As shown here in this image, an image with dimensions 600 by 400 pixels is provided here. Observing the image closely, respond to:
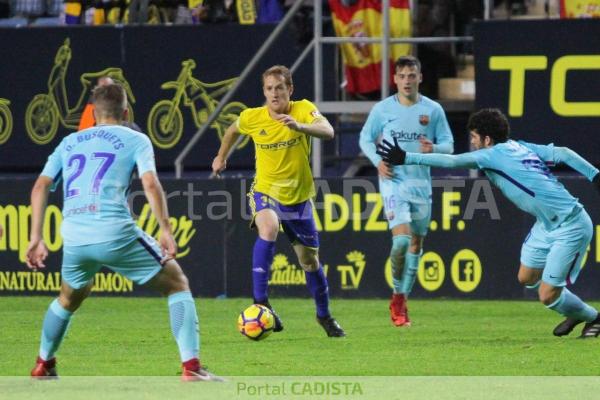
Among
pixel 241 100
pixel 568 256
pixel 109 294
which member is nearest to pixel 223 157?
pixel 568 256

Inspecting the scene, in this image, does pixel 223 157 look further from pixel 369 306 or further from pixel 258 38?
pixel 258 38

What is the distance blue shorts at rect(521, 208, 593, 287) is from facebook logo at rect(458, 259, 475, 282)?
421 cm

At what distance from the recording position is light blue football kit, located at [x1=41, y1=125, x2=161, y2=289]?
8.71 metres

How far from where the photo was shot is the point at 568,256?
1169 centimetres

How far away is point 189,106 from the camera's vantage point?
18875mm

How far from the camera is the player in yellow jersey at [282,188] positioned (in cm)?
1209

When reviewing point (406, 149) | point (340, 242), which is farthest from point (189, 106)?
point (406, 149)

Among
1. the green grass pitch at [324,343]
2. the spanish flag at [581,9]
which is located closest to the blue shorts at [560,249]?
the green grass pitch at [324,343]

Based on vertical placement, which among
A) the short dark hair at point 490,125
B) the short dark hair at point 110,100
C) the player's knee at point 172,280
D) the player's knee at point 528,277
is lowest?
the player's knee at point 528,277

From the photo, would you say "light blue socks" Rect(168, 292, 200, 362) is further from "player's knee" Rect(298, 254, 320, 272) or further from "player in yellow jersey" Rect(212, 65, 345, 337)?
"player's knee" Rect(298, 254, 320, 272)

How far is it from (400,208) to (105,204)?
5149 millimetres

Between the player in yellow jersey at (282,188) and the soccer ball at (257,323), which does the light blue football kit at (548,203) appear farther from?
the soccer ball at (257,323)

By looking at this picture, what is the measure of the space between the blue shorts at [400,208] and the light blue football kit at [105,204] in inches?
196
